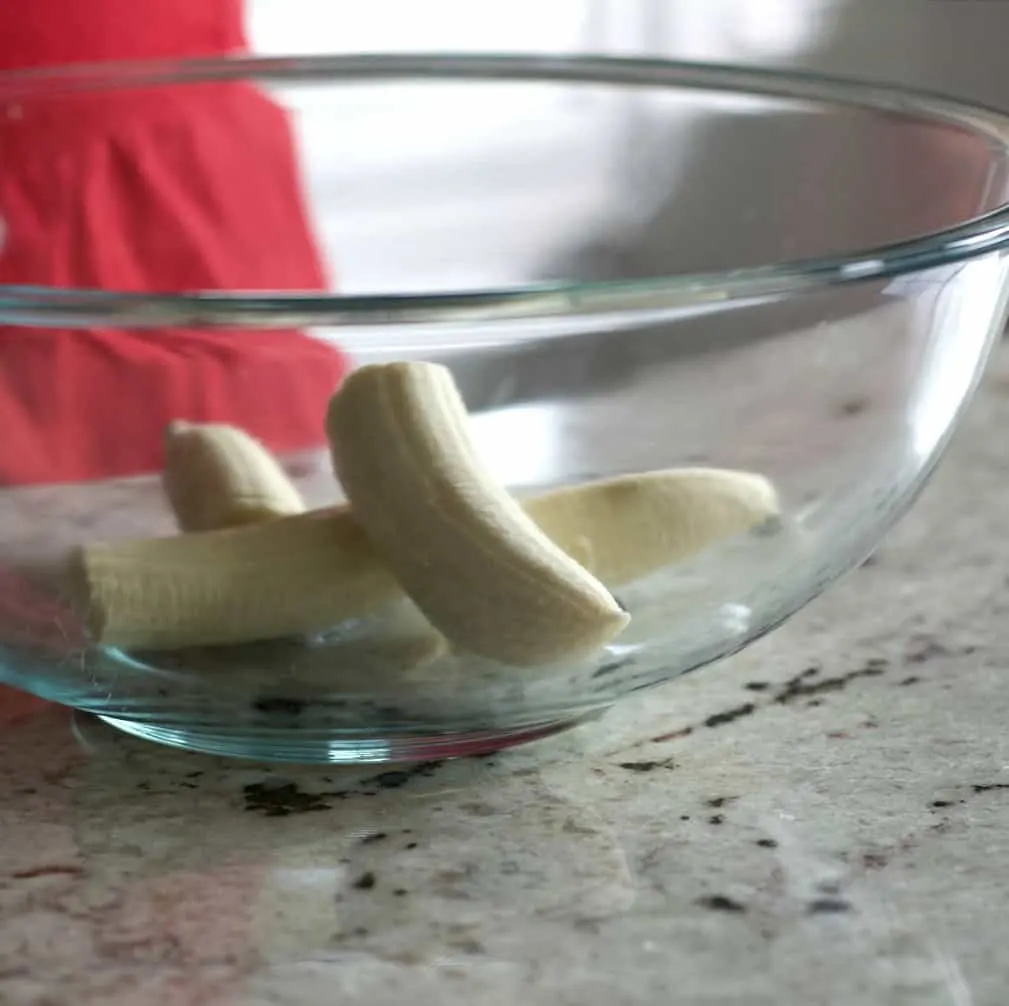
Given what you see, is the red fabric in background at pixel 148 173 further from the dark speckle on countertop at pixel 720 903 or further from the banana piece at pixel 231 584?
the dark speckle on countertop at pixel 720 903

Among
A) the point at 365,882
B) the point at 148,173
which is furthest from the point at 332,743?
the point at 148,173

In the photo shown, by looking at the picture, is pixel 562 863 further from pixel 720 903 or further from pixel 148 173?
pixel 148 173

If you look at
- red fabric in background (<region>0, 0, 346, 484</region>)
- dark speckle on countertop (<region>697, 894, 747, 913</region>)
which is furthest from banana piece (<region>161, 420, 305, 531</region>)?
dark speckle on countertop (<region>697, 894, 747, 913</region>)

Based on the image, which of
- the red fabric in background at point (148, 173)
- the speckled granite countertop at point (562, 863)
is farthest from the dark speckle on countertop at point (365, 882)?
the red fabric in background at point (148, 173)

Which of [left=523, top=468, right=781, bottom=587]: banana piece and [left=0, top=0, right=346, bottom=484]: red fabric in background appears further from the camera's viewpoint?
[left=0, top=0, right=346, bottom=484]: red fabric in background

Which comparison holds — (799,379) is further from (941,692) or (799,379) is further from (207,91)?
(207,91)

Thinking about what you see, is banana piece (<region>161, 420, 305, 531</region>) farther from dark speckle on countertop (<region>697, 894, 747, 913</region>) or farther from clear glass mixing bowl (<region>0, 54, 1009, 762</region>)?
dark speckle on countertop (<region>697, 894, 747, 913</region>)
